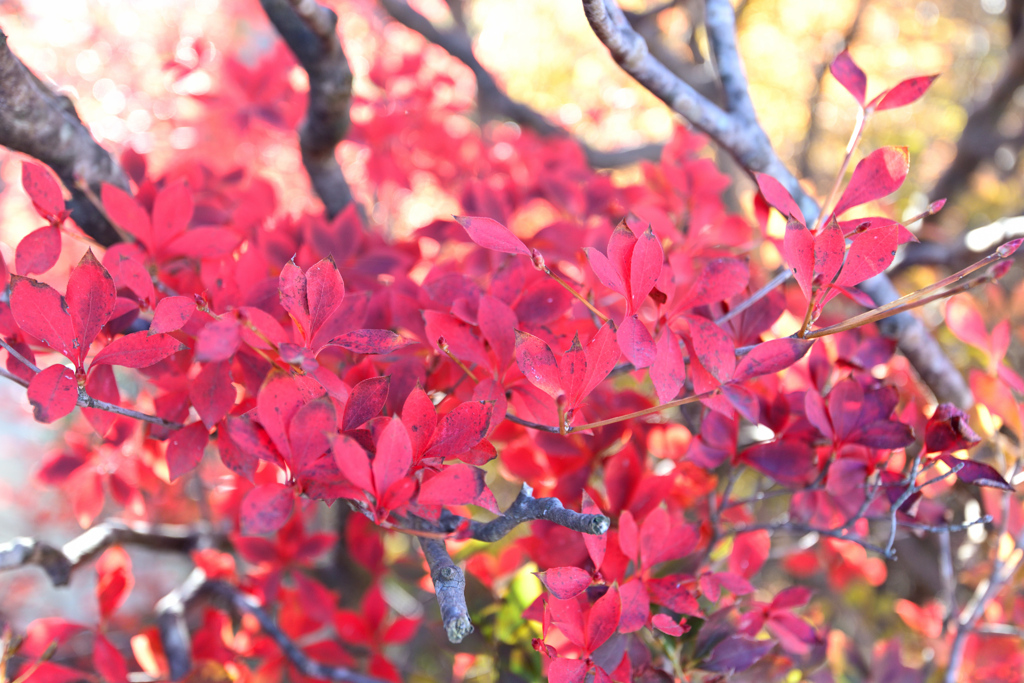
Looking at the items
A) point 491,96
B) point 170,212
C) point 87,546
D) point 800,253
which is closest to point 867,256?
point 800,253

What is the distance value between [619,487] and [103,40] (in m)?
3.01

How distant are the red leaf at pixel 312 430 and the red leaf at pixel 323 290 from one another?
0.08 m

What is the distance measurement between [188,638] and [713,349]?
1.03 m

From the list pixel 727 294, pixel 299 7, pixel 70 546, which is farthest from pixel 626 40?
pixel 70 546

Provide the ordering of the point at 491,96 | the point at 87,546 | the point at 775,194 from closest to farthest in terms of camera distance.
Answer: the point at 775,194 → the point at 87,546 → the point at 491,96

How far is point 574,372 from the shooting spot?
53cm

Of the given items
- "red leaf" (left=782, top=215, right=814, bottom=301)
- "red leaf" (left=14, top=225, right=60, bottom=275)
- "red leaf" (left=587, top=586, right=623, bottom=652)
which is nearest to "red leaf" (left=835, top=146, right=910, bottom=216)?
"red leaf" (left=782, top=215, right=814, bottom=301)

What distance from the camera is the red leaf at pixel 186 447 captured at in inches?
25.0

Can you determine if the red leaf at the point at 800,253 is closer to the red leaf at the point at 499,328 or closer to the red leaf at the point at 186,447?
the red leaf at the point at 499,328

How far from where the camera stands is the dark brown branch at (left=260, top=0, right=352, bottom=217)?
1021 mm

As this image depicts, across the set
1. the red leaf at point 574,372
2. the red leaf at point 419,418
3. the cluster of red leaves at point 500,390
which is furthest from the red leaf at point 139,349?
the red leaf at point 574,372

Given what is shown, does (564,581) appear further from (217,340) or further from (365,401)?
(217,340)

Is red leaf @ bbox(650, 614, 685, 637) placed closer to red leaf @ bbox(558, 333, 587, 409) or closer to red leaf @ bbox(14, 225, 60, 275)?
red leaf @ bbox(558, 333, 587, 409)

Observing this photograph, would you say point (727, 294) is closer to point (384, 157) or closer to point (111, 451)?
point (111, 451)
